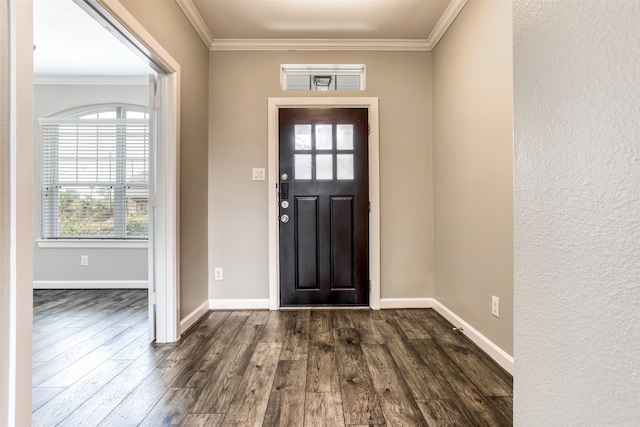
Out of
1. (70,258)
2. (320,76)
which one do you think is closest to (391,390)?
(320,76)

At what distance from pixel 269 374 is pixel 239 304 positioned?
1256 mm

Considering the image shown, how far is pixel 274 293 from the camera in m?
2.84

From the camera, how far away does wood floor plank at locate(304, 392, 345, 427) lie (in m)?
1.30

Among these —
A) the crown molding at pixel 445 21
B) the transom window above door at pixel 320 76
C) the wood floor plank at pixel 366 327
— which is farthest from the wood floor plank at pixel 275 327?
the crown molding at pixel 445 21

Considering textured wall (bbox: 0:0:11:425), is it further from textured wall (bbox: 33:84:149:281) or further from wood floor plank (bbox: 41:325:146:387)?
textured wall (bbox: 33:84:149:281)

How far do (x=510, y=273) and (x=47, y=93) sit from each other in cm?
509

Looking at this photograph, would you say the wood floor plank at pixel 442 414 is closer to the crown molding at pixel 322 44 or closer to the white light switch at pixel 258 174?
the white light switch at pixel 258 174

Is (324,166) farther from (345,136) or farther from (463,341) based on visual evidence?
(463,341)

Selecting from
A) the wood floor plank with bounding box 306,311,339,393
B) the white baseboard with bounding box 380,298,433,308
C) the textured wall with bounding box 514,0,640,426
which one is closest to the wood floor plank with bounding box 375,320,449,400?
the wood floor plank with bounding box 306,311,339,393

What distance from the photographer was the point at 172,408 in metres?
1.40

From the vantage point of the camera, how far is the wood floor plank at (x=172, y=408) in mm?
1312

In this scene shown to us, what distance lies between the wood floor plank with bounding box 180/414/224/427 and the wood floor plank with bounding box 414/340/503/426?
1065mm

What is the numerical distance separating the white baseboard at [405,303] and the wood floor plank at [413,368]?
1.69 feet

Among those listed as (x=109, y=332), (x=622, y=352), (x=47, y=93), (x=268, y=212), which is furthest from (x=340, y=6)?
(x=47, y=93)
